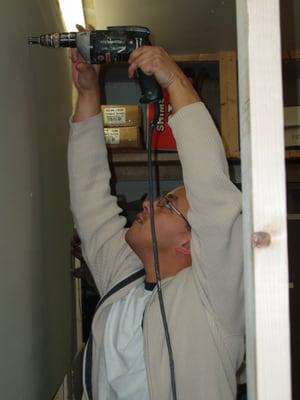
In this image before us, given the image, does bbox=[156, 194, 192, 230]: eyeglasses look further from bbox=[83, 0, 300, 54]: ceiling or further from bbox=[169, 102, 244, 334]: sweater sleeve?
bbox=[83, 0, 300, 54]: ceiling

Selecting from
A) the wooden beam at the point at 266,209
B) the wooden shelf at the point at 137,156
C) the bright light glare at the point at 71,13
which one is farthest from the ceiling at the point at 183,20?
the wooden beam at the point at 266,209

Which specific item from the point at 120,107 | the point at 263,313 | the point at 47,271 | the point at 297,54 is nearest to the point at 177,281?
the point at 47,271

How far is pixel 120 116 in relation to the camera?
1979 mm

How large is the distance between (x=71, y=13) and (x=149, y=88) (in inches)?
26.5

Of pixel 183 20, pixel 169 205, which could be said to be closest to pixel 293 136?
pixel 183 20

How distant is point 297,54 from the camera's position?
2047 millimetres

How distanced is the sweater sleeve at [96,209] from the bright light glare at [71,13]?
0.44m

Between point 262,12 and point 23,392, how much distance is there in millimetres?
801

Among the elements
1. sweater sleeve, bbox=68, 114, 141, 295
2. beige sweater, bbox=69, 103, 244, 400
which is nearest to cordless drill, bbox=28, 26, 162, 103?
beige sweater, bbox=69, 103, 244, 400

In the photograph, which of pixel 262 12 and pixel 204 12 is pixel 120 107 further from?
pixel 262 12

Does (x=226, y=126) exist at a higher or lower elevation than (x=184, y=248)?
higher

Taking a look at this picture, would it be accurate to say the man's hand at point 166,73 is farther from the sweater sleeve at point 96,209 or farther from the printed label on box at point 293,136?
the printed label on box at point 293,136

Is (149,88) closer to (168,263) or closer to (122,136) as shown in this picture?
(168,263)

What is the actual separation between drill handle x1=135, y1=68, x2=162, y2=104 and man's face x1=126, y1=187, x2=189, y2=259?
0.28 metres
